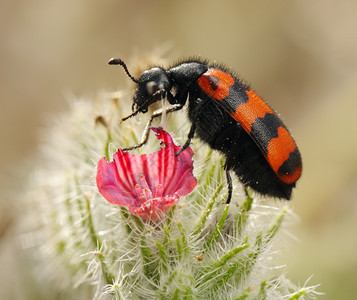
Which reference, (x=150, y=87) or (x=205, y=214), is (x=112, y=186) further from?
(x=150, y=87)

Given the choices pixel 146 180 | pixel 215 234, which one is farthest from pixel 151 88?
pixel 215 234

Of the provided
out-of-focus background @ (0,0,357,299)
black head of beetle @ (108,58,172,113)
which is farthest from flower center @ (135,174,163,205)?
out-of-focus background @ (0,0,357,299)

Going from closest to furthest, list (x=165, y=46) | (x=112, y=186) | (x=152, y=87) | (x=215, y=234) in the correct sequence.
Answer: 1. (x=112, y=186)
2. (x=215, y=234)
3. (x=152, y=87)
4. (x=165, y=46)

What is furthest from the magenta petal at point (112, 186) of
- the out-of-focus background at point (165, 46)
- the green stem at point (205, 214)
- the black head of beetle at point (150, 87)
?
the out-of-focus background at point (165, 46)

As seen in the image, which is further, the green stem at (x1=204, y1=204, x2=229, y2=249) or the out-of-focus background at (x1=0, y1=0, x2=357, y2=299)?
the out-of-focus background at (x1=0, y1=0, x2=357, y2=299)

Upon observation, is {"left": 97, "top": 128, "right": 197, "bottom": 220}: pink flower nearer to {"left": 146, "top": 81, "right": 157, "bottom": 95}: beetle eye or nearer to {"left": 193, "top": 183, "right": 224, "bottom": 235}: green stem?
{"left": 193, "top": 183, "right": 224, "bottom": 235}: green stem

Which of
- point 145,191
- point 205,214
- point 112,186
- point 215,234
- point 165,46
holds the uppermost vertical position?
point 165,46

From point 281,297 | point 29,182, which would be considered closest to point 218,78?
point 281,297

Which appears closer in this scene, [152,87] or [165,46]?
[152,87]

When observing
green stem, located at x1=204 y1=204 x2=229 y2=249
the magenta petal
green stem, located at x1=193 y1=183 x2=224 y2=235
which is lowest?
green stem, located at x1=204 y1=204 x2=229 y2=249
